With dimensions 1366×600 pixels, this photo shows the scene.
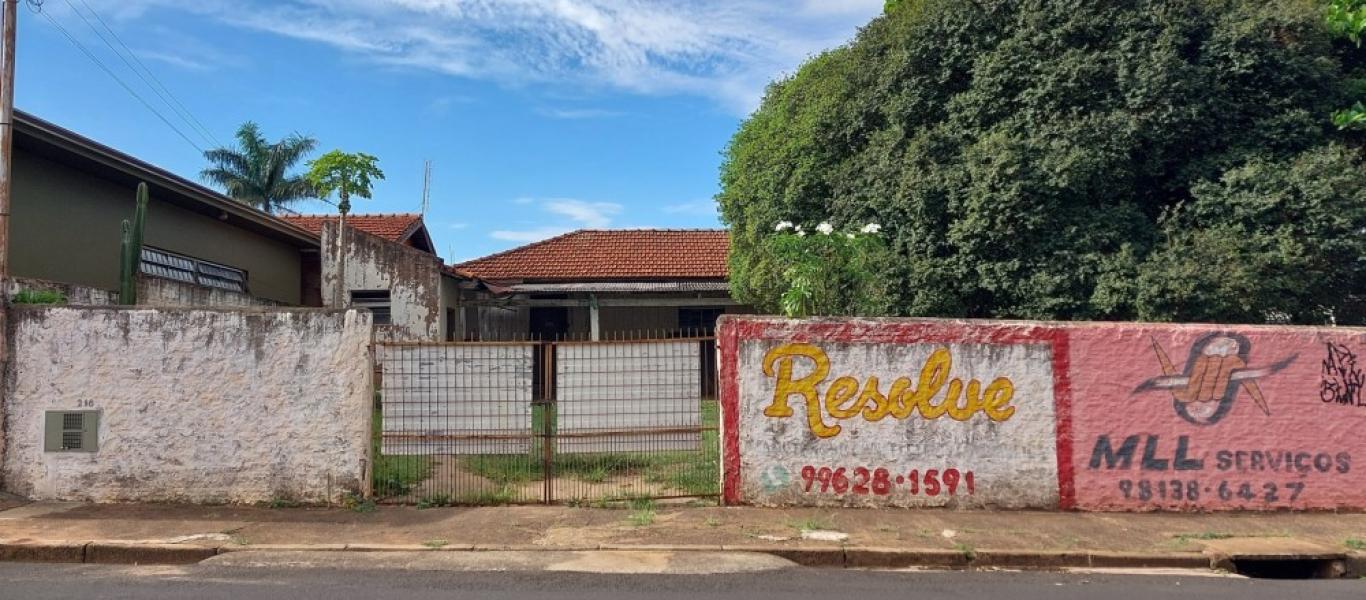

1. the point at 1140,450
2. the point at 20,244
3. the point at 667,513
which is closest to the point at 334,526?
the point at 667,513

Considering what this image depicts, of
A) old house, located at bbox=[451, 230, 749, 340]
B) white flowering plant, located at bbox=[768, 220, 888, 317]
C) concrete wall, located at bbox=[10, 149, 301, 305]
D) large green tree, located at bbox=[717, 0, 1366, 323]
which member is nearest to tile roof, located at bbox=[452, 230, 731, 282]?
old house, located at bbox=[451, 230, 749, 340]

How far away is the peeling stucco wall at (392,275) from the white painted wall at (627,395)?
9.09 meters

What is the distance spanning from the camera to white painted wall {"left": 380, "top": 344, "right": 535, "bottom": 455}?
814 cm

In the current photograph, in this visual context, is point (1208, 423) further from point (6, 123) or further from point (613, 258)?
point (613, 258)

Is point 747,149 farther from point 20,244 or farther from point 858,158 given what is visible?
point 20,244

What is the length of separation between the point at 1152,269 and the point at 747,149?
7.11m

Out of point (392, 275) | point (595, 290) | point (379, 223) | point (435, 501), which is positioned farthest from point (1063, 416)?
point (379, 223)

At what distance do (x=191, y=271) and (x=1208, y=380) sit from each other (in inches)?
584

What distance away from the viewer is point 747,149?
15.4 metres

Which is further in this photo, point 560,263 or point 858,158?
point 560,263

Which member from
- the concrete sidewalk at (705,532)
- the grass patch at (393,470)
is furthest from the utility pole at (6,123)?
the grass patch at (393,470)

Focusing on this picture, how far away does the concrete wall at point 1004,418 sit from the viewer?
8.30 meters

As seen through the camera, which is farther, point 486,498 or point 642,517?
point 486,498

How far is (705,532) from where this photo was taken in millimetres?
7250
